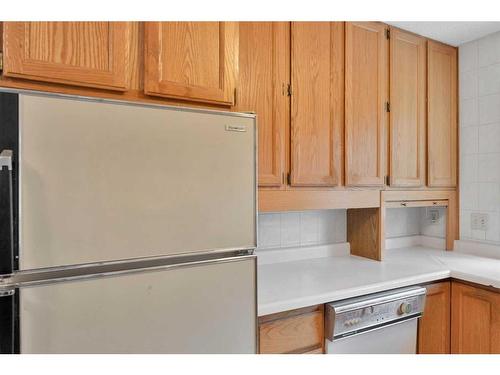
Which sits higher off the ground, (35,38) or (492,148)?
(35,38)

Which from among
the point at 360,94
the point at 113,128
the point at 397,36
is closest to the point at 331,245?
the point at 360,94

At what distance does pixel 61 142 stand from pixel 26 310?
40 centimetres

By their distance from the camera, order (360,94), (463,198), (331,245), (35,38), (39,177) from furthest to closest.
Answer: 1. (463,198)
2. (331,245)
3. (360,94)
4. (35,38)
5. (39,177)

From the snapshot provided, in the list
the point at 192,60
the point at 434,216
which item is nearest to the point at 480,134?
the point at 434,216

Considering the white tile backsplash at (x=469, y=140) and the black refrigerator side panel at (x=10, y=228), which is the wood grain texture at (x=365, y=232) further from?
the black refrigerator side panel at (x=10, y=228)

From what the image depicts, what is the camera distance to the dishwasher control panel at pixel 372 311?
4.40ft

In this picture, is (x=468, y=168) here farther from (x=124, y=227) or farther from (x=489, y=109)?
(x=124, y=227)

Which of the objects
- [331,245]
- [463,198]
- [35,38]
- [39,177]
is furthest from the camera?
[463,198]

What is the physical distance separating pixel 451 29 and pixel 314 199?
53.2 inches

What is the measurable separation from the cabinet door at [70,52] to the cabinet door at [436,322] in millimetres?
1690

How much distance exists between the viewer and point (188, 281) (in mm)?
943

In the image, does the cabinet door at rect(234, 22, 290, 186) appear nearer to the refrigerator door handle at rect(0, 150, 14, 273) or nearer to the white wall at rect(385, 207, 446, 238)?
the refrigerator door handle at rect(0, 150, 14, 273)

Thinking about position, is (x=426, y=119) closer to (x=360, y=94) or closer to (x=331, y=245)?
(x=360, y=94)

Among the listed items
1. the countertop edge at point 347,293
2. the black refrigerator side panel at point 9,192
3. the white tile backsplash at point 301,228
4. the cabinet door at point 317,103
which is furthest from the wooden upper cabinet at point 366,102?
the black refrigerator side panel at point 9,192
